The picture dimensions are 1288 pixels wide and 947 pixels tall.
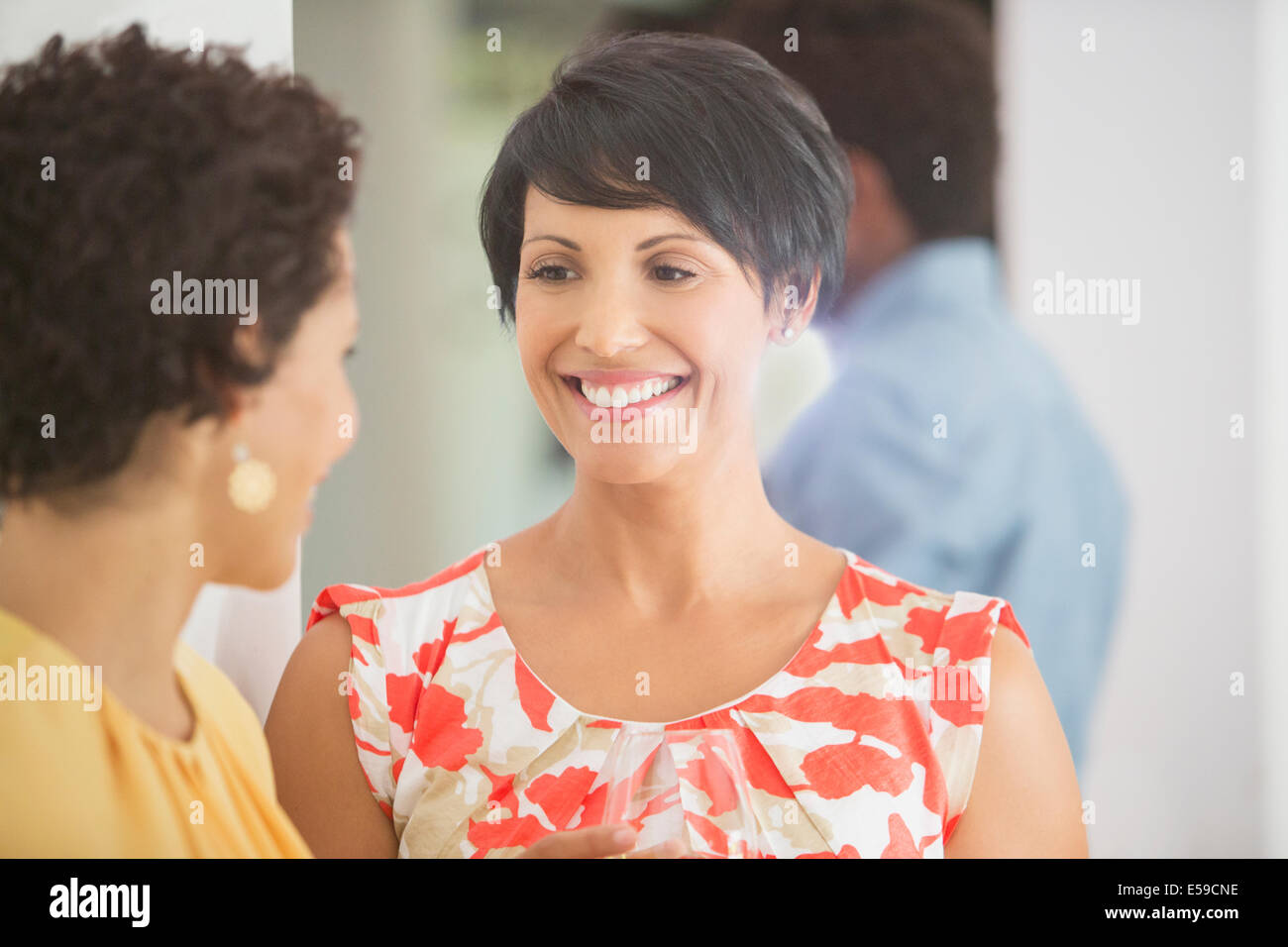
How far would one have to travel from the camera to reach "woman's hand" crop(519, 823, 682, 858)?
1.00 metres

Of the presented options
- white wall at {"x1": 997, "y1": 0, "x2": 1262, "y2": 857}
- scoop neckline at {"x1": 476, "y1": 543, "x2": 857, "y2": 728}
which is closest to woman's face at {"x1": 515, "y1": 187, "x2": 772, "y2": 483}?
scoop neckline at {"x1": 476, "y1": 543, "x2": 857, "y2": 728}

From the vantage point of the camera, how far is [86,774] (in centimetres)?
105

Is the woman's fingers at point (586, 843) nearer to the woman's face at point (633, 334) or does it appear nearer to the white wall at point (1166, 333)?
the woman's face at point (633, 334)

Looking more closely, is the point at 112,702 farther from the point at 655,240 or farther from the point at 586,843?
the point at 655,240

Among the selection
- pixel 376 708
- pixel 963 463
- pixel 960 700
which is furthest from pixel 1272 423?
pixel 376 708

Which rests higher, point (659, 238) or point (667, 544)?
point (659, 238)

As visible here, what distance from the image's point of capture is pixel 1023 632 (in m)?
1.22

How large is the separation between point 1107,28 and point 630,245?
24.0 inches

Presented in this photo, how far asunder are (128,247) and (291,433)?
0.21 meters

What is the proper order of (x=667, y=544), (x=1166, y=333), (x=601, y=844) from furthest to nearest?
(x=1166, y=333) → (x=667, y=544) → (x=601, y=844)

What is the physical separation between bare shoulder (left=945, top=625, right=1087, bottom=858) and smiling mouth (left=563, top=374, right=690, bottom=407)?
1.30 feet

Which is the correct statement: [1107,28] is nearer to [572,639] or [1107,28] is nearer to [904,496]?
[904,496]

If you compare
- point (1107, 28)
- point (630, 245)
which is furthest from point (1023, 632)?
point (1107, 28)

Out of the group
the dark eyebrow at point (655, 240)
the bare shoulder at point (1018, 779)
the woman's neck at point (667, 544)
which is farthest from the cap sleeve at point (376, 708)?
the bare shoulder at point (1018, 779)
